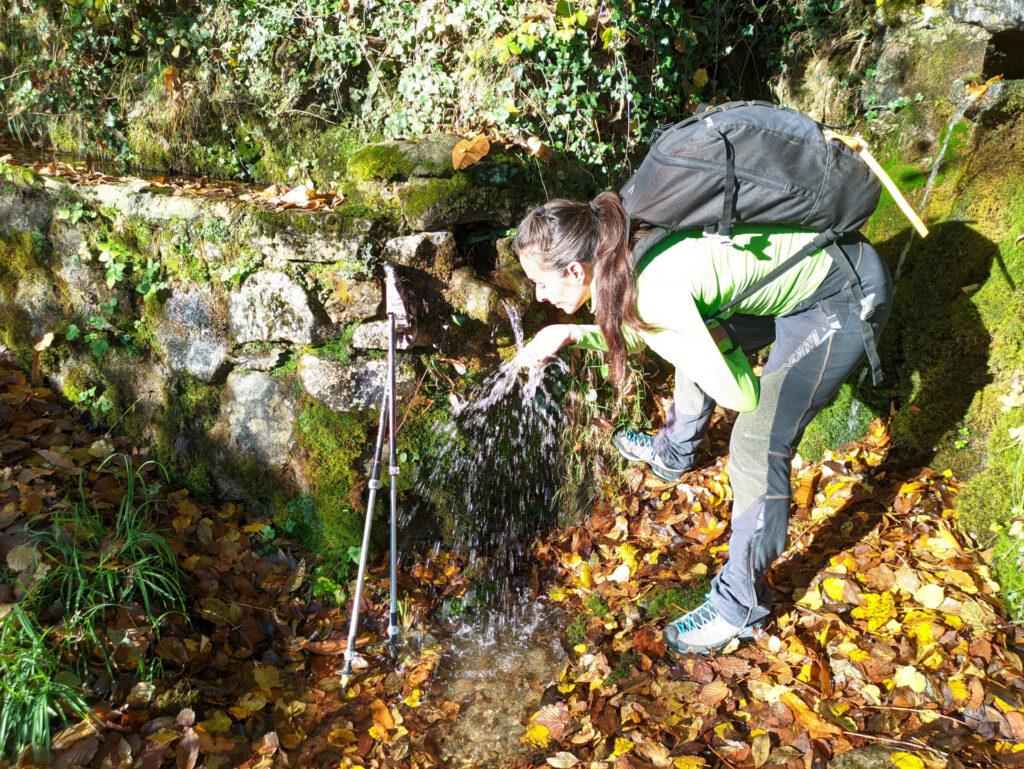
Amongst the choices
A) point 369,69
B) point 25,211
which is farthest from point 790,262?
point 25,211

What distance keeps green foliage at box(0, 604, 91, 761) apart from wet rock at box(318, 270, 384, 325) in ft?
7.02

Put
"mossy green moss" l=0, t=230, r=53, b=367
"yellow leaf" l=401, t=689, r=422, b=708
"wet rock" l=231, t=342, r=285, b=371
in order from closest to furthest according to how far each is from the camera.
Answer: "yellow leaf" l=401, t=689, r=422, b=708
"wet rock" l=231, t=342, r=285, b=371
"mossy green moss" l=0, t=230, r=53, b=367

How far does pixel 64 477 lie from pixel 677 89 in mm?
4855

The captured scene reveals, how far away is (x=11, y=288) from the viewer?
447cm

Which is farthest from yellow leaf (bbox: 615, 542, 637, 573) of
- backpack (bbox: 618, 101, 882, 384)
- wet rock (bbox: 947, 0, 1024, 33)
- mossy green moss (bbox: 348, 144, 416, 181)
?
wet rock (bbox: 947, 0, 1024, 33)

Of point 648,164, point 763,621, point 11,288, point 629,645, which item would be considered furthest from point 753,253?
point 11,288

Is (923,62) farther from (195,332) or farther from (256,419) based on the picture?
(195,332)

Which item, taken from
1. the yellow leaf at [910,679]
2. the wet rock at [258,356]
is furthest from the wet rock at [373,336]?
the yellow leaf at [910,679]

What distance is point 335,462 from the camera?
4004 millimetres

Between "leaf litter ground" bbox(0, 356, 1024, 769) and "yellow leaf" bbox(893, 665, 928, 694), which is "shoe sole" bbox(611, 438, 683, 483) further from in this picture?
"yellow leaf" bbox(893, 665, 928, 694)

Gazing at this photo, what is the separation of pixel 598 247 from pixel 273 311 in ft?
7.44

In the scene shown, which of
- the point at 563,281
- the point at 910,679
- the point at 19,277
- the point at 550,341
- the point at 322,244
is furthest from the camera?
the point at 19,277

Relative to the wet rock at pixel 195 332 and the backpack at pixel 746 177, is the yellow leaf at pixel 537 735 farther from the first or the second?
the wet rock at pixel 195 332

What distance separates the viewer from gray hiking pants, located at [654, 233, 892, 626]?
2832mm
